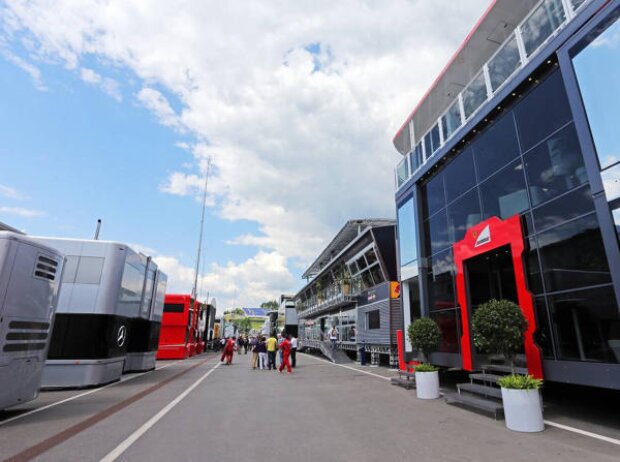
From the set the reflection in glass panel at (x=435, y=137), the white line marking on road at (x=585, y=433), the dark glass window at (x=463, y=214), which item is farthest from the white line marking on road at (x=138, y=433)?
the reflection in glass panel at (x=435, y=137)

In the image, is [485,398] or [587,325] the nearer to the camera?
[587,325]

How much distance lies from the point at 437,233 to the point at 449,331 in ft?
12.0

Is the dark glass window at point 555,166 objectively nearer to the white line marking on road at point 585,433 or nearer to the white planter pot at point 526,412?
the white planter pot at point 526,412

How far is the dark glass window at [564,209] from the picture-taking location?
705 centimetres

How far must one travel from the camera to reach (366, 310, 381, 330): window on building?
1917 centimetres

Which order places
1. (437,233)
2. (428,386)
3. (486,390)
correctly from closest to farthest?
(486,390) → (428,386) → (437,233)

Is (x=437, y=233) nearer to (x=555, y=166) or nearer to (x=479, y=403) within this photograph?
(x=555, y=166)

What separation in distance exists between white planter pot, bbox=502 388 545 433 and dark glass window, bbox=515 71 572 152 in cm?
588

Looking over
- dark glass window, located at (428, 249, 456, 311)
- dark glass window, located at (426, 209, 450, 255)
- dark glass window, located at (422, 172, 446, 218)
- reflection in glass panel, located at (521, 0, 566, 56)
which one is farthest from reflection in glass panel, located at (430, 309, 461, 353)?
reflection in glass panel, located at (521, 0, 566, 56)

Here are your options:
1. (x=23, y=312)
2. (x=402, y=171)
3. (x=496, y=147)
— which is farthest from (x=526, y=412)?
(x=402, y=171)

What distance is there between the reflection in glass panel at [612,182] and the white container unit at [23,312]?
11398mm

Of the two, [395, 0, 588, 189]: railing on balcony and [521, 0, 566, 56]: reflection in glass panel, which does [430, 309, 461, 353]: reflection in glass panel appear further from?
[521, 0, 566, 56]: reflection in glass panel

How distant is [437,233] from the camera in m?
13.3

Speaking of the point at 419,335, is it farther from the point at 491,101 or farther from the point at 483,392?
the point at 491,101
